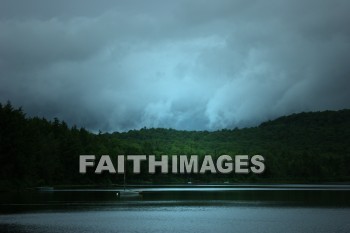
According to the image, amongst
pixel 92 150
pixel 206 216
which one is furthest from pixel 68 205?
pixel 92 150

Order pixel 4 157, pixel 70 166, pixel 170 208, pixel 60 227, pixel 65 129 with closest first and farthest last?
pixel 60 227
pixel 170 208
pixel 4 157
pixel 70 166
pixel 65 129

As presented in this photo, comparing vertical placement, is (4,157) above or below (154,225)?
above

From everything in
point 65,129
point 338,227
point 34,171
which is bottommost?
point 338,227

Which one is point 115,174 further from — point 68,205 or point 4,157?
point 68,205

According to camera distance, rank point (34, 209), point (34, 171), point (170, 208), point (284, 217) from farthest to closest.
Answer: point (34, 171)
point (170, 208)
point (34, 209)
point (284, 217)

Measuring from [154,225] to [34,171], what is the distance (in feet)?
276

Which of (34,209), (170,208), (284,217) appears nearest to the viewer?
(284,217)

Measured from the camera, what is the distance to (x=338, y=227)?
1970 inches

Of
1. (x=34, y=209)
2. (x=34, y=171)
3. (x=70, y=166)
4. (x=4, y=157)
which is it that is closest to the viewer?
(x=34, y=209)

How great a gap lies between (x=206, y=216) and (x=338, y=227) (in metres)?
16.4

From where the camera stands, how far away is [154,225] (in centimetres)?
5241

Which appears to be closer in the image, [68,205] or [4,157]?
[68,205]

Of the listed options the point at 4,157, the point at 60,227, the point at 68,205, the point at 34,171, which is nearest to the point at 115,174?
the point at 34,171

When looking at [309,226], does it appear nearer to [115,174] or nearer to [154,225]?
[154,225]
